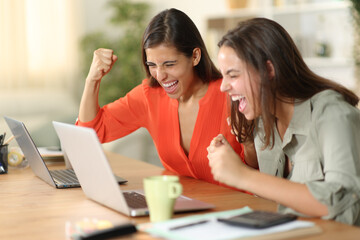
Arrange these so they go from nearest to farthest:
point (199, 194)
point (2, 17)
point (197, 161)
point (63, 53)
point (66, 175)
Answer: point (199, 194) < point (66, 175) < point (197, 161) < point (2, 17) < point (63, 53)

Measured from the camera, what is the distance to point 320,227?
105cm

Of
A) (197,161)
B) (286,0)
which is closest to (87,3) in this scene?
(286,0)

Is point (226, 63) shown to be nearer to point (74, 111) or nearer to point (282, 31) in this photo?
point (282, 31)

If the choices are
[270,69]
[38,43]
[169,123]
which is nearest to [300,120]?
[270,69]

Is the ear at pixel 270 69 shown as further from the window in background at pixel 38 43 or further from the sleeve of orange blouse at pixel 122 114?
Answer: the window in background at pixel 38 43

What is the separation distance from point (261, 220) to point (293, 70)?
19.1 inches

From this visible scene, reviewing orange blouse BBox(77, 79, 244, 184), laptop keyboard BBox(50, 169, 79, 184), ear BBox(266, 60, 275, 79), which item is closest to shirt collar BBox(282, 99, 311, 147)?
ear BBox(266, 60, 275, 79)

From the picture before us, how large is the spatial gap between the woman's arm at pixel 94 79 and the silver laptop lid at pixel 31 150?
0.28m

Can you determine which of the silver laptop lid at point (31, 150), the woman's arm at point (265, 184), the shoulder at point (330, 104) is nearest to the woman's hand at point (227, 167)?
the woman's arm at point (265, 184)

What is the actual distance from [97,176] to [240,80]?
16.9 inches

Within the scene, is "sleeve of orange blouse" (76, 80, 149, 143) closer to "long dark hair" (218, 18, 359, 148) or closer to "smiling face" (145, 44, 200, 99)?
"smiling face" (145, 44, 200, 99)

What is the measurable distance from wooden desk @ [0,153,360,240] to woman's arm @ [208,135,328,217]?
37mm

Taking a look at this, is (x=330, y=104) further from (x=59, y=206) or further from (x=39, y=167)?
(x=39, y=167)

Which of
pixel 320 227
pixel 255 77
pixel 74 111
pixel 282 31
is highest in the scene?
pixel 282 31
